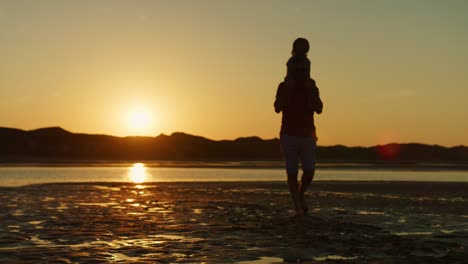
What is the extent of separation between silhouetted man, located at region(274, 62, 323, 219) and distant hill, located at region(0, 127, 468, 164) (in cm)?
10059

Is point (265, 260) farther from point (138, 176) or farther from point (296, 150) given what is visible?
point (138, 176)

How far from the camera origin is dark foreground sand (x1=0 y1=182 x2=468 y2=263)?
20.8ft

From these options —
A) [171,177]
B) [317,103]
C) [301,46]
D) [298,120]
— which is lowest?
[171,177]

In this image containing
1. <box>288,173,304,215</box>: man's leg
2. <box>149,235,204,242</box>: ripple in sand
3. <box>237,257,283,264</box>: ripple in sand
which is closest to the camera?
<box>237,257,283,264</box>: ripple in sand

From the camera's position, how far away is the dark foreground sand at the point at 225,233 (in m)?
6.35

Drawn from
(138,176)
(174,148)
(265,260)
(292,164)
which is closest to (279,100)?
(292,164)

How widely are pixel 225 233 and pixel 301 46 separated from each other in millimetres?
3553

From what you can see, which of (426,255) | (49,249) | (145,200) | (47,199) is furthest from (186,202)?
(426,255)

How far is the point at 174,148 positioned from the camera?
12706cm

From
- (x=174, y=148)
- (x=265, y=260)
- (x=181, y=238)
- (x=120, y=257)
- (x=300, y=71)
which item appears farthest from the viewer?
(x=174, y=148)

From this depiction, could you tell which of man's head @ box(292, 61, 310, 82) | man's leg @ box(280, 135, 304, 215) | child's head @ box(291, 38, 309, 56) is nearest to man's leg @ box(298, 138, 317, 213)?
man's leg @ box(280, 135, 304, 215)

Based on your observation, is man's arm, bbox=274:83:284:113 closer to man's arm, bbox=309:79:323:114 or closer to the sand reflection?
man's arm, bbox=309:79:323:114

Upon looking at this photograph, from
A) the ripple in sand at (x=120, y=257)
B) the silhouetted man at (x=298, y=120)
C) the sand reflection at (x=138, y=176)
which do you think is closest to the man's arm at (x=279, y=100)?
the silhouetted man at (x=298, y=120)

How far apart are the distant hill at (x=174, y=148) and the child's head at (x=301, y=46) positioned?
100694 millimetres
